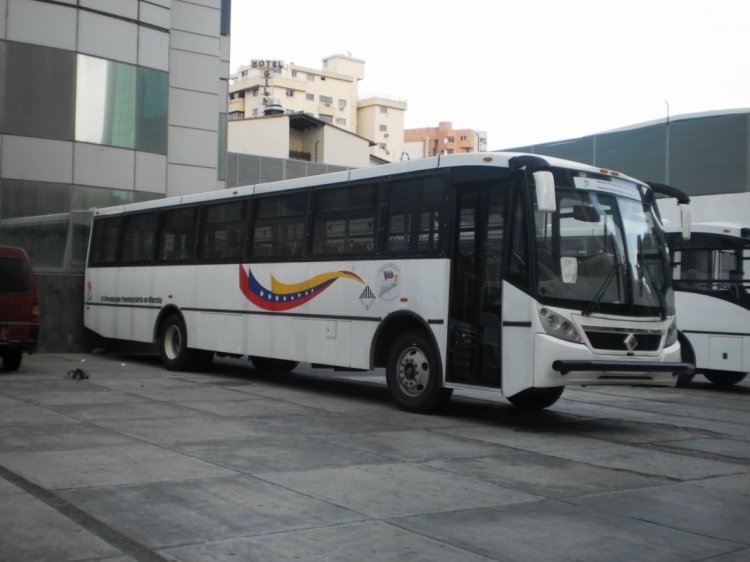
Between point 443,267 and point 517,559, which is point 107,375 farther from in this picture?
point 517,559

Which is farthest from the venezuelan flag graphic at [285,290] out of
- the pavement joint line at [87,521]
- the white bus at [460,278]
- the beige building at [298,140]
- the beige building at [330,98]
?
the beige building at [330,98]

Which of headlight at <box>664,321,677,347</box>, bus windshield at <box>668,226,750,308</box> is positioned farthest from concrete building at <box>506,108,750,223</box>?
headlight at <box>664,321,677,347</box>

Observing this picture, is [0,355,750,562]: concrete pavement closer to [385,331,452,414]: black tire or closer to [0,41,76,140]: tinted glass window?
[385,331,452,414]: black tire

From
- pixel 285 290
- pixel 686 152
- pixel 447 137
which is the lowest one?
pixel 285 290

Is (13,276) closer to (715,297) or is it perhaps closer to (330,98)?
(715,297)

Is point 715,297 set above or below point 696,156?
below

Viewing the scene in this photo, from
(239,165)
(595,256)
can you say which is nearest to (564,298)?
(595,256)

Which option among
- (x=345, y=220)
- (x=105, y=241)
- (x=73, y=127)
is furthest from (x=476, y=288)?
(x=73, y=127)

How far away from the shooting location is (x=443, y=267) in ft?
36.9

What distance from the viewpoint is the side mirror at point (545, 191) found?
9.71 m

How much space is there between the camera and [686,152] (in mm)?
29078

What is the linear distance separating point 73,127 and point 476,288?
13474 mm

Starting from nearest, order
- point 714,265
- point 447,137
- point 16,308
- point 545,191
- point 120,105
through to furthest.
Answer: point 545,191, point 16,308, point 714,265, point 120,105, point 447,137

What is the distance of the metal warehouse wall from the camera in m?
27.7
